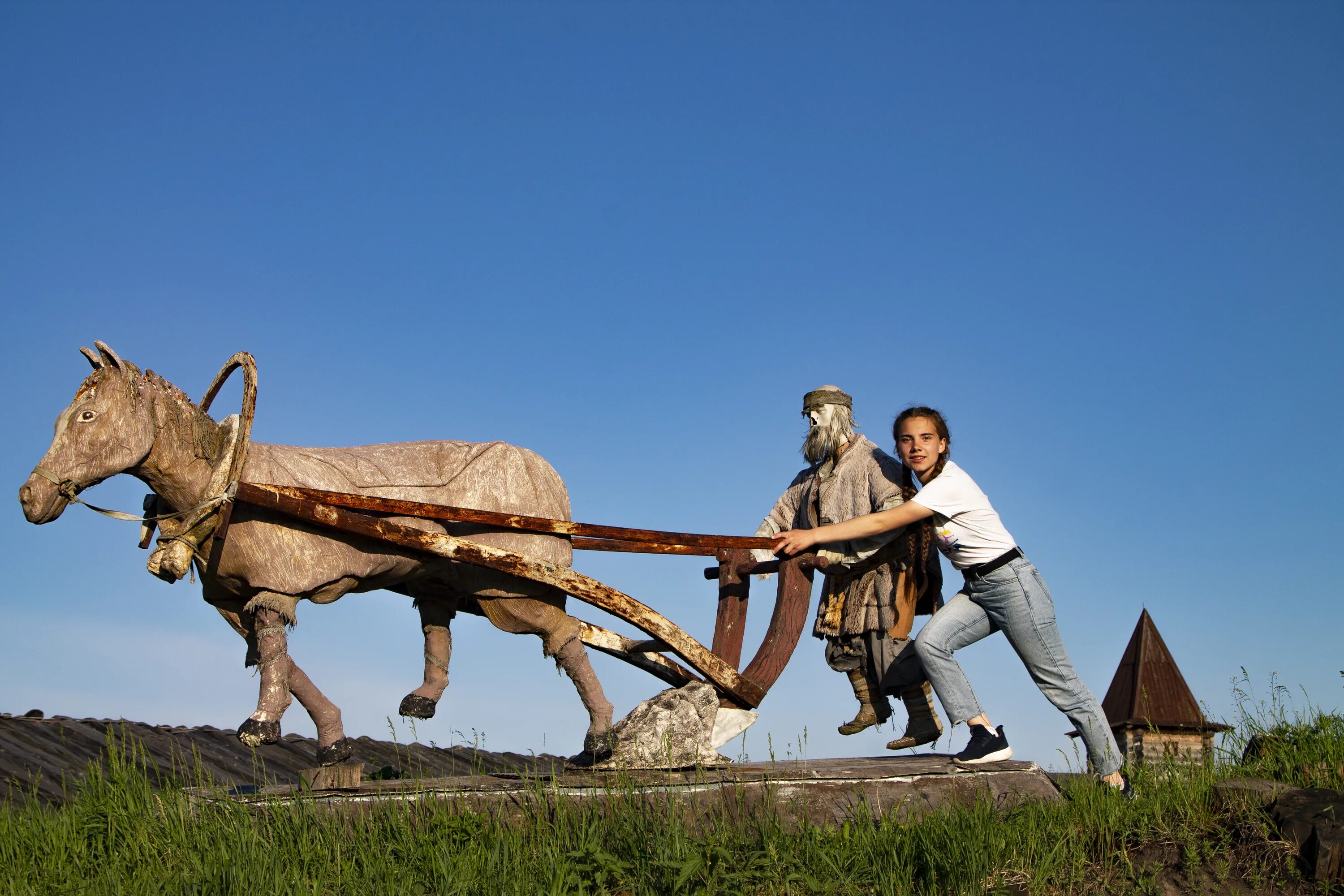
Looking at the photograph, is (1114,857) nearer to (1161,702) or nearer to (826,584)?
(826,584)

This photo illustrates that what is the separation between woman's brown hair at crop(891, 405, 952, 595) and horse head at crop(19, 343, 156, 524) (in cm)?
367

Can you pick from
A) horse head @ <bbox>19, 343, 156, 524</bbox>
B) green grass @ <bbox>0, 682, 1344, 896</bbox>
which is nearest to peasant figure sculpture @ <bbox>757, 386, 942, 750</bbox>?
green grass @ <bbox>0, 682, 1344, 896</bbox>

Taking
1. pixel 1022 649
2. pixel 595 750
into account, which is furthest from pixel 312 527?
pixel 1022 649

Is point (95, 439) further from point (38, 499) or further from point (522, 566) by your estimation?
point (522, 566)

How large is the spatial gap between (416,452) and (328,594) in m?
0.87

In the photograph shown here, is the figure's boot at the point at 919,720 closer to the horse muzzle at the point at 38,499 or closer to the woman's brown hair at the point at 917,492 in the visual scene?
the woman's brown hair at the point at 917,492

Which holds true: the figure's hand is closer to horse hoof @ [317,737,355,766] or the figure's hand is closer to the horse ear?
horse hoof @ [317,737,355,766]

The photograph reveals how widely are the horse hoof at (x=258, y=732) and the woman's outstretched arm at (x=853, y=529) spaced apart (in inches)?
101

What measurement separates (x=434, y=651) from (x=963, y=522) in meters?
2.87

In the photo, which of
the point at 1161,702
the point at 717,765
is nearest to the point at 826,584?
the point at 717,765

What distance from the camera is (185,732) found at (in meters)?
10.6

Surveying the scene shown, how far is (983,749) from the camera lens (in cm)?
507

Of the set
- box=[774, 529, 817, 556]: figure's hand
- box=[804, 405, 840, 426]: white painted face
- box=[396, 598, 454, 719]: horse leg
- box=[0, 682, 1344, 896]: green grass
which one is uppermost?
box=[804, 405, 840, 426]: white painted face

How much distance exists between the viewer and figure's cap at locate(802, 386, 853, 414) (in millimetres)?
6539
